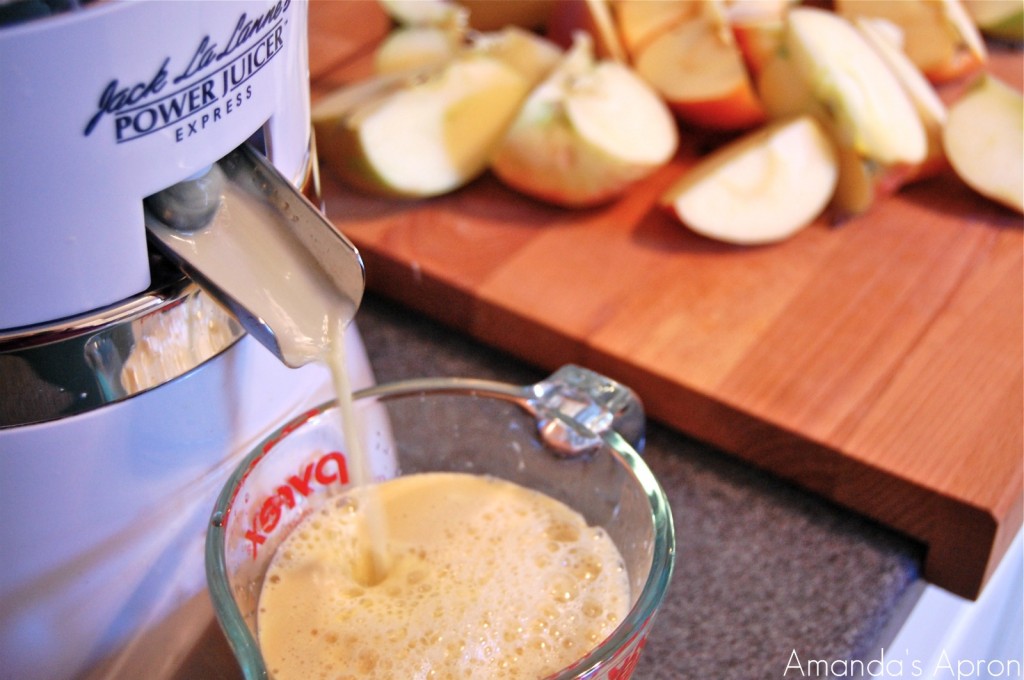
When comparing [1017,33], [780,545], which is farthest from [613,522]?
[1017,33]

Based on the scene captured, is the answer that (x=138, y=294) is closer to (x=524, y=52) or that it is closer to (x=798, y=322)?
(x=798, y=322)

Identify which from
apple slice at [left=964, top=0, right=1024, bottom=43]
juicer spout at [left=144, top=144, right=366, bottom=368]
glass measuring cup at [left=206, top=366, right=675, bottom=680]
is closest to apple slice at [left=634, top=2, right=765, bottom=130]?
apple slice at [left=964, top=0, right=1024, bottom=43]

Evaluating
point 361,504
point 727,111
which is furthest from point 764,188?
point 361,504

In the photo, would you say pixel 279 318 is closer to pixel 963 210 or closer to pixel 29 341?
pixel 29 341

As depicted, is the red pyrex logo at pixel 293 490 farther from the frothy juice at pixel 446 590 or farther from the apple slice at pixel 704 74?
the apple slice at pixel 704 74

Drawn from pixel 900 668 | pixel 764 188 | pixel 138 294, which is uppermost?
pixel 138 294

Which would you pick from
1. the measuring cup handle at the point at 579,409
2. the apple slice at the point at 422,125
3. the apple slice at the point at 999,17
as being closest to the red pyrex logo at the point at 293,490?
the measuring cup handle at the point at 579,409

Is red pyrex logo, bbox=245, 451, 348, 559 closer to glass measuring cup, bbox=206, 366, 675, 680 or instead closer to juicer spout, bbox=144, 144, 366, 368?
glass measuring cup, bbox=206, 366, 675, 680
